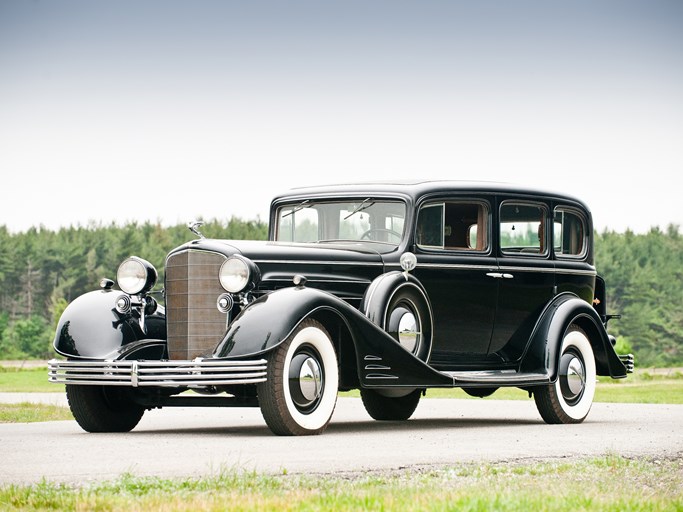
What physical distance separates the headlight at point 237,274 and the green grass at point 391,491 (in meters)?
2.94

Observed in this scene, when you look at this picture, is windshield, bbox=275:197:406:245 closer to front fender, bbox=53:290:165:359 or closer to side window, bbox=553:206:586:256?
front fender, bbox=53:290:165:359

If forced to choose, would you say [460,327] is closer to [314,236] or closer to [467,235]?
[467,235]

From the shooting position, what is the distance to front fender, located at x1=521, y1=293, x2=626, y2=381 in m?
12.0

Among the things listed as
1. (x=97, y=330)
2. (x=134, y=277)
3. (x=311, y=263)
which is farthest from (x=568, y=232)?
(x=97, y=330)

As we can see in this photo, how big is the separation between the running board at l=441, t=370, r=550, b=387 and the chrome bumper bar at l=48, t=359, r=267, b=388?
246cm

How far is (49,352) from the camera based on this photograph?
254ft

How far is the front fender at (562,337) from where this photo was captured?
11977mm

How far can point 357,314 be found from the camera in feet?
32.3

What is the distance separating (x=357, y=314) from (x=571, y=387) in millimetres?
3465

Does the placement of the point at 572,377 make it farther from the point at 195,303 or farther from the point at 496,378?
the point at 195,303

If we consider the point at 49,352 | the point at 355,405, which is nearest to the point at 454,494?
the point at 355,405

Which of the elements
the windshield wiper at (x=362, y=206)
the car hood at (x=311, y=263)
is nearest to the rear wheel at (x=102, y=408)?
the car hood at (x=311, y=263)

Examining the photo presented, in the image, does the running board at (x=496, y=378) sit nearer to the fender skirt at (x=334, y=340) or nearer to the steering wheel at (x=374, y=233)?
the fender skirt at (x=334, y=340)

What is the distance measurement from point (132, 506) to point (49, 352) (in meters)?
74.2
